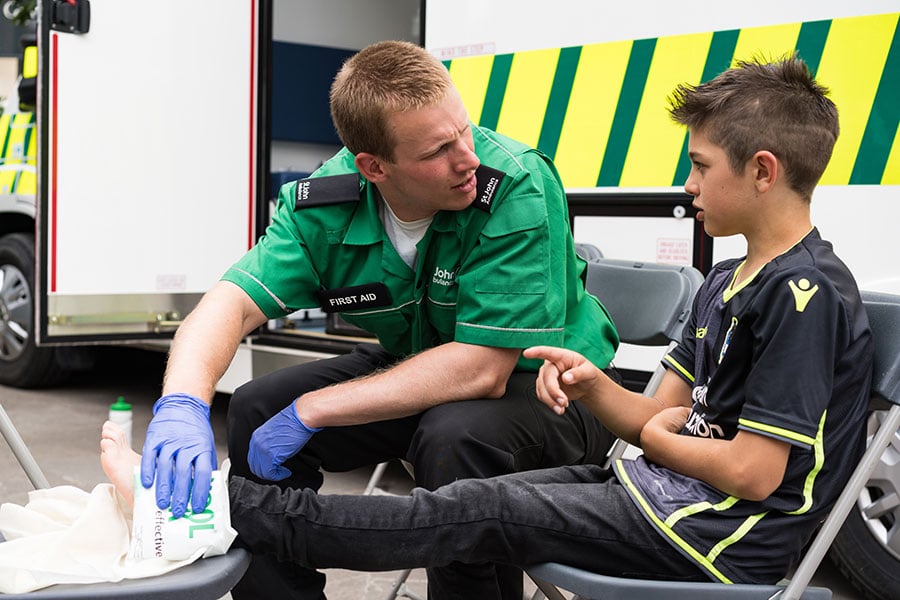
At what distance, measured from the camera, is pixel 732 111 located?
4.93 feet

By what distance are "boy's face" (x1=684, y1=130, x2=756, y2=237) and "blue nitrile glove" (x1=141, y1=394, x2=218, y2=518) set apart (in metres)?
0.82

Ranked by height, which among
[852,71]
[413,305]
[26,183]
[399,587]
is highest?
[852,71]

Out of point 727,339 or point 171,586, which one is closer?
point 171,586

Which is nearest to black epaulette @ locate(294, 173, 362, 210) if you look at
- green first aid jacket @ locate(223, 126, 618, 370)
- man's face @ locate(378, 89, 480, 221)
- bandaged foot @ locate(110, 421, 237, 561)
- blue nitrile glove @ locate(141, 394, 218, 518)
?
green first aid jacket @ locate(223, 126, 618, 370)

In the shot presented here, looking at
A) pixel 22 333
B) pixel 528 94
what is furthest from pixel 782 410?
pixel 22 333

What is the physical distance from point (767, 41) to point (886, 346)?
4.50 ft

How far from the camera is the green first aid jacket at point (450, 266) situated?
1867mm

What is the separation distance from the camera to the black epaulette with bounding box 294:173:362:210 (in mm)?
2004

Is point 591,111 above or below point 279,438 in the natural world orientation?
above

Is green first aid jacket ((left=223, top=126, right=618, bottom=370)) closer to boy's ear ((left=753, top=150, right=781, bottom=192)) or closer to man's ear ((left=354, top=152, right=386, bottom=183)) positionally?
man's ear ((left=354, top=152, right=386, bottom=183))

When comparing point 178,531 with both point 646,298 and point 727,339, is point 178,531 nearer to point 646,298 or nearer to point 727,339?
point 727,339

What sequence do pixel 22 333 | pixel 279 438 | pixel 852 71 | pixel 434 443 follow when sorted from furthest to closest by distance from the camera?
pixel 22 333 → pixel 852 71 → pixel 279 438 → pixel 434 443

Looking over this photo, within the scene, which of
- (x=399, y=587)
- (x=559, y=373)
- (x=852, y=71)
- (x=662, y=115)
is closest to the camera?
(x=559, y=373)

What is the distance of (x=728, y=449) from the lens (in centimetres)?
135
